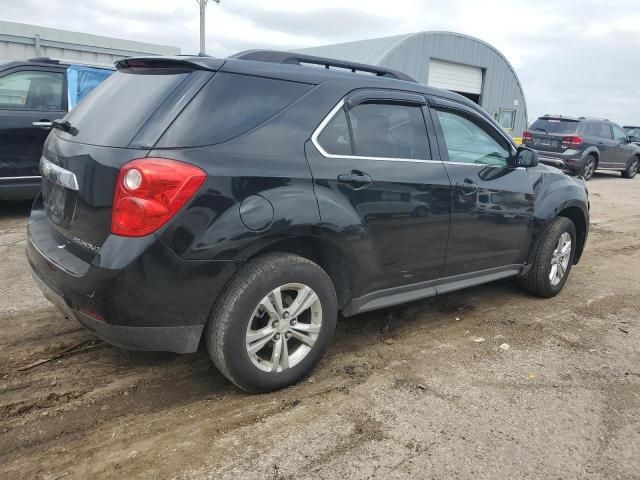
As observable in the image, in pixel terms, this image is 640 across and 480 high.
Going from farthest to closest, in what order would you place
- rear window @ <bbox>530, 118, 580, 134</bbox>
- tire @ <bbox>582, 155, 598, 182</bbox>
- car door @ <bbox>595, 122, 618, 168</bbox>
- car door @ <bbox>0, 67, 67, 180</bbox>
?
car door @ <bbox>595, 122, 618, 168</bbox> → tire @ <bbox>582, 155, 598, 182</bbox> → rear window @ <bbox>530, 118, 580, 134</bbox> → car door @ <bbox>0, 67, 67, 180</bbox>

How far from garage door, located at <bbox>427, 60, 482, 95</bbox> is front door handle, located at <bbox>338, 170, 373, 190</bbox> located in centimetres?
1999

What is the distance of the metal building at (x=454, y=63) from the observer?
20.9 metres

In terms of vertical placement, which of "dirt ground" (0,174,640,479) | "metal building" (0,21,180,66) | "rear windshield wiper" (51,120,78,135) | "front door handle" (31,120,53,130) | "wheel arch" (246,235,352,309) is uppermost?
"metal building" (0,21,180,66)

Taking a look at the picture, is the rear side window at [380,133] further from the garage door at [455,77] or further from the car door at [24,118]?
the garage door at [455,77]

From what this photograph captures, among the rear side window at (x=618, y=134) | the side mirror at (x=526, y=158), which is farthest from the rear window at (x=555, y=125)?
the side mirror at (x=526, y=158)

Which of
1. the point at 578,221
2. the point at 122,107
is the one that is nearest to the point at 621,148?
the point at 578,221

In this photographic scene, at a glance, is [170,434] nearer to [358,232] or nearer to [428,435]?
[428,435]

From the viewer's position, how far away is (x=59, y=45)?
19.7 meters

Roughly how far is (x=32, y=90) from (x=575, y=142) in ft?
42.9

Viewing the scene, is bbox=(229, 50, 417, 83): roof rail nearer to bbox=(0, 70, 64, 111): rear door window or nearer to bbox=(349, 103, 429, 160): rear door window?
bbox=(349, 103, 429, 160): rear door window

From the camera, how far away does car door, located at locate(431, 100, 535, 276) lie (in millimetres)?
3730

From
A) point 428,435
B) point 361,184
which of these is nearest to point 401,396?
point 428,435

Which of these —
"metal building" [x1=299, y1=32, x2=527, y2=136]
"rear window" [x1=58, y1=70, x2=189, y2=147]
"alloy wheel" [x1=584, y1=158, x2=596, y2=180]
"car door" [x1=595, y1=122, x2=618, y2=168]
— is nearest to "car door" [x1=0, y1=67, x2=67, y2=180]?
"rear window" [x1=58, y1=70, x2=189, y2=147]

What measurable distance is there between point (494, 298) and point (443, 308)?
627 mm
